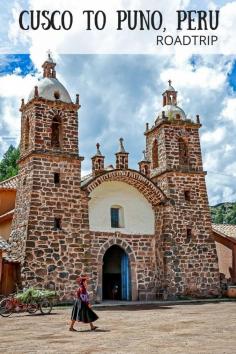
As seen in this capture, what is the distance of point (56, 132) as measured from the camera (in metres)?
21.0

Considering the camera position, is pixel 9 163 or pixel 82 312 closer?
pixel 82 312

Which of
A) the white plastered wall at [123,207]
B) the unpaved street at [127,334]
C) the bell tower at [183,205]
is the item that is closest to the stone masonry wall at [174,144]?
the bell tower at [183,205]

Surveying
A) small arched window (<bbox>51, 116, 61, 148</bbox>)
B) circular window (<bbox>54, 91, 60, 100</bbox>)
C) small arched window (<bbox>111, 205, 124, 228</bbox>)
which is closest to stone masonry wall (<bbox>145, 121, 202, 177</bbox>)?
small arched window (<bbox>111, 205, 124, 228</bbox>)

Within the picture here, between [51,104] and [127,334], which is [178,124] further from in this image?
[127,334]

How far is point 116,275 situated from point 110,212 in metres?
3.44

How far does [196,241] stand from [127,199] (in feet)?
12.9

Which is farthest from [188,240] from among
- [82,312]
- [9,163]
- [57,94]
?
[9,163]

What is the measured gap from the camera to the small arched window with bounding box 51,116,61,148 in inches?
819

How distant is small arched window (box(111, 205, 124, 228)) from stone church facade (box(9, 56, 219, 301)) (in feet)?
0.19

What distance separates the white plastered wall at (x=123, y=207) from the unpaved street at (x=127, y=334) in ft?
23.5

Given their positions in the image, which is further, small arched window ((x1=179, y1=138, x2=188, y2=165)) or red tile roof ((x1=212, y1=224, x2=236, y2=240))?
red tile roof ((x1=212, y1=224, x2=236, y2=240))

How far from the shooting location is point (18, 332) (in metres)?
10.5

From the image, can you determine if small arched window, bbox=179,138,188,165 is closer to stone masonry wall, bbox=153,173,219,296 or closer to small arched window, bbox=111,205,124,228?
stone masonry wall, bbox=153,173,219,296

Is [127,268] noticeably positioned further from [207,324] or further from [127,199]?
[207,324]
